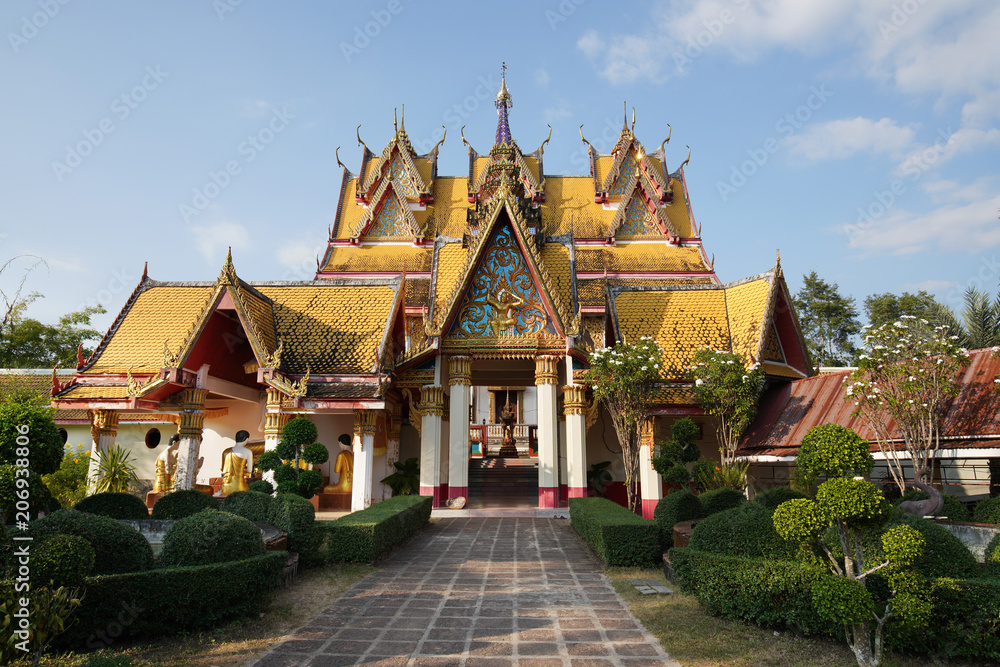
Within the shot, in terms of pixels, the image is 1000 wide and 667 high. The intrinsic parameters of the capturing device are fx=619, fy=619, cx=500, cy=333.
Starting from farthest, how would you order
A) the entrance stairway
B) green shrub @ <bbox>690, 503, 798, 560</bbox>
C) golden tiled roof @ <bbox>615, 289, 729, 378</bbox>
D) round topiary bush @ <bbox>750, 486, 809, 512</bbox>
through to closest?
the entrance stairway
golden tiled roof @ <bbox>615, 289, 729, 378</bbox>
round topiary bush @ <bbox>750, 486, 809, 512</bbox>
green shrub @ <bbox>690, 503, 798, 560</bbox>

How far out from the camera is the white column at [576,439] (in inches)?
576

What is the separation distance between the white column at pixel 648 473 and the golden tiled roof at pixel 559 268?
3734 millimetres

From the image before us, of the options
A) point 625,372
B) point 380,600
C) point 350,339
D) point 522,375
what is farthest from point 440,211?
point 380,600

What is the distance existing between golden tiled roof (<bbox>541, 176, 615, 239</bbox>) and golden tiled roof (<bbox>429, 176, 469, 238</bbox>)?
331cm

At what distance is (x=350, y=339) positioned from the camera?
15.3 metres

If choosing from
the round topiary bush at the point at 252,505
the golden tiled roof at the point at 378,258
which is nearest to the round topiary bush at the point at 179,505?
the round topiary bush at the point at 252,505

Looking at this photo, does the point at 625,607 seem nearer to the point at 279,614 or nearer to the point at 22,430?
the point at 279,614

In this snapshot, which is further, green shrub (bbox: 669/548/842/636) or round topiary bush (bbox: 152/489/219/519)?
round topiary bush (bbox: 152/489/219/519)

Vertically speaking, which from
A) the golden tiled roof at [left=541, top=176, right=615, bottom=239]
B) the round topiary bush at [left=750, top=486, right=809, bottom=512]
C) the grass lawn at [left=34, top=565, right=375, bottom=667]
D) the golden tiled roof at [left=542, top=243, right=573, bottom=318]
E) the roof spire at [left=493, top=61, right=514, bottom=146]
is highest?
the roof spire at [left=493, top=61, right=514, bottom=146]

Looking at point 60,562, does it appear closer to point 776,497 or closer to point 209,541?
point 209,541

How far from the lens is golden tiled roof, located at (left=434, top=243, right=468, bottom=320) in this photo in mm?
16656

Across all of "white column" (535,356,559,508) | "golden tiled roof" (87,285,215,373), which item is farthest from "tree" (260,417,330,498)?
"white column" (535,356,559,508)

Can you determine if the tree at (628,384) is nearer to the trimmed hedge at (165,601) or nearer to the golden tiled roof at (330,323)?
the golden tiled roof at (330,323)

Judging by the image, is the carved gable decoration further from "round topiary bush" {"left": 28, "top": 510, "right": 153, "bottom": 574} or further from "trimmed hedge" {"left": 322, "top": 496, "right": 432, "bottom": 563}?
"round topiary bush" {"left": 28, "top": 510, "right": 153, "bottom": 574}
